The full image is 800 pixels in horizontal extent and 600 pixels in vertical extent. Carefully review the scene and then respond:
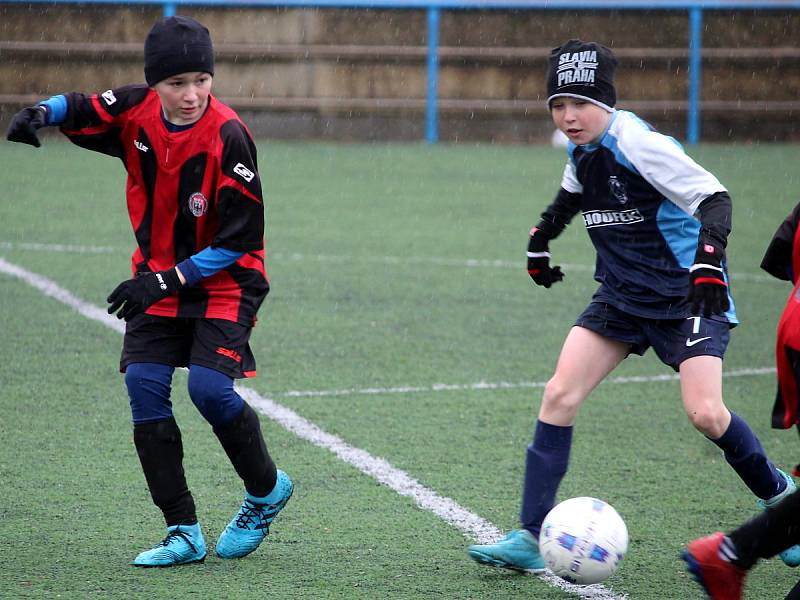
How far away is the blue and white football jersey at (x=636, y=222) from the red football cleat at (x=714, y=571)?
88 centimetres

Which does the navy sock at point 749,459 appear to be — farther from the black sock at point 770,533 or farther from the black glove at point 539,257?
the black glove at point 539,257

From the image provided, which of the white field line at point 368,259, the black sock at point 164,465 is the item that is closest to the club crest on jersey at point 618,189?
the black sock at point 164,465

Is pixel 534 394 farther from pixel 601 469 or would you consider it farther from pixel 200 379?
pixel 200 379

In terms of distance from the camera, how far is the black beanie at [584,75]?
13.5 ft

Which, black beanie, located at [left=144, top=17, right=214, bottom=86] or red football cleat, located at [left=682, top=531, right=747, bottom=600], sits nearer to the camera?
red football cleat, located at [left=682, top=531, right=747, bottom=600]

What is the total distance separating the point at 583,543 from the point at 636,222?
106 cm

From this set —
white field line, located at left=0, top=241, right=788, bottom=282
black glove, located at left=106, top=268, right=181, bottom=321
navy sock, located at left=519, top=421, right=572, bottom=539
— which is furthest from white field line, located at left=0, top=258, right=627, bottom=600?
white field line, located at left=0, top=241, right=788, bottom=282

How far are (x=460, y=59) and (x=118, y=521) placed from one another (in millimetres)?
15371

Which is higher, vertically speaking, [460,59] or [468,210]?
[460,59]

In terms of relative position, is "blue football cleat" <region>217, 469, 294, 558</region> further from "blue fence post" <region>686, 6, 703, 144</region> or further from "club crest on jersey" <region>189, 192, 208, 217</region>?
"blue fence post" <region>686, 6, 703, 144</region>

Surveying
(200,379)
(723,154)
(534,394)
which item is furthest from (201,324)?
(723,154)

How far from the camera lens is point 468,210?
13.0m

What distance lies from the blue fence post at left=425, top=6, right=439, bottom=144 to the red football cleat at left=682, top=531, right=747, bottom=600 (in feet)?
52.0

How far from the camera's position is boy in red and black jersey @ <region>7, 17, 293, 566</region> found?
3.99 meters
